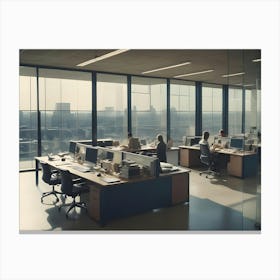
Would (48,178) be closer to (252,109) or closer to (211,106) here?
(252,109)

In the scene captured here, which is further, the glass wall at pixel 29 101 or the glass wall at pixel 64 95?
the glass wall at pixel 64 95

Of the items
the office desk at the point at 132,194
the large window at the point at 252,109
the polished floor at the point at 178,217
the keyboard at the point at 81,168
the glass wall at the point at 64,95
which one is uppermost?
the glass wall at the point at 64,95

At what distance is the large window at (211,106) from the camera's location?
1309 centimetres

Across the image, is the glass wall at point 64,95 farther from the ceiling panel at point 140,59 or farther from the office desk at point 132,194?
the office desk at point 132,194

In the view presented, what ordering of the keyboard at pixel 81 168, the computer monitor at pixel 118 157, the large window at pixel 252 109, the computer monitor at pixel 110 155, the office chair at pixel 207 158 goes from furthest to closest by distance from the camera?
the office chair at pixel 207 158, the computer monitor at pixel 110 155, the keyboard at pixel 81 168, the computer monitor at pixel 118 157, the large window at pixel 252 109

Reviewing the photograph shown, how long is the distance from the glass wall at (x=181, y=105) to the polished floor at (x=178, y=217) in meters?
5.54

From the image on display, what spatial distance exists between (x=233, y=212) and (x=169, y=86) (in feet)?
23.4

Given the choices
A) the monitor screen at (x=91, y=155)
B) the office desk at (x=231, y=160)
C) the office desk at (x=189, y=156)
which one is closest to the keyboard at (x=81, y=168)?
the monitor screen at (x=91, y=155)

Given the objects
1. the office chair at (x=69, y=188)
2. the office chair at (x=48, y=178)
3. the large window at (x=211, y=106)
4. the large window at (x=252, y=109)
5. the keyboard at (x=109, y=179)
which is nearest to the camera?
the large window at (x=252, y=109)

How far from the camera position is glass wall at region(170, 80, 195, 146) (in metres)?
11.9

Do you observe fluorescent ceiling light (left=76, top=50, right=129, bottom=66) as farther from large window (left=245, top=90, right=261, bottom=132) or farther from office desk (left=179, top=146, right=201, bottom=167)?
office desk (left=179, top=146, right=201, bottom=167)

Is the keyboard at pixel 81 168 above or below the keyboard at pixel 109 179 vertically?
above
